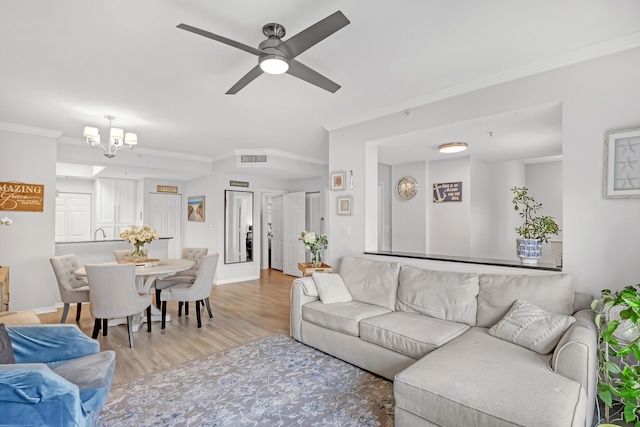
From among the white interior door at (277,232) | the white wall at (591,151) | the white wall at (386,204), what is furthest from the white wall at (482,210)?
the white interior door at (277,232)

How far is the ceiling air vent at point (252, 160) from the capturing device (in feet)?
19.2

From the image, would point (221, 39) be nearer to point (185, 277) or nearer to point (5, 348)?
point (5, 348)

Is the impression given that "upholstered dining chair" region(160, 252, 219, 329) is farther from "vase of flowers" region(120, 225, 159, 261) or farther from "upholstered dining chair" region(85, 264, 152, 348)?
"vase of flowers" region(120, 225, 159, 261)

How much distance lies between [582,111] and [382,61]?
5.12 ft

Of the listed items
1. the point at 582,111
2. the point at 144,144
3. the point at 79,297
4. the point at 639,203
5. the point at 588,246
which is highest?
the point at 144,144

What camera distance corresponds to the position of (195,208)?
730 cm

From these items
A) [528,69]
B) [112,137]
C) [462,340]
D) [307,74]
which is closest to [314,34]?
[307,74]

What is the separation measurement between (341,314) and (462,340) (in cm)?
107

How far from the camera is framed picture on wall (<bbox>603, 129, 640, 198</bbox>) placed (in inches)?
88.4

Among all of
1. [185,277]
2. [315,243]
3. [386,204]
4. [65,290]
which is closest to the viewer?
[65,290]

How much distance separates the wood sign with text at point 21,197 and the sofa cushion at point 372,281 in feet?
14.2

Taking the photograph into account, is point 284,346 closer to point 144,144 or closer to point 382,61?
point 382,61

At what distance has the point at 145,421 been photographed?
2.13 meters

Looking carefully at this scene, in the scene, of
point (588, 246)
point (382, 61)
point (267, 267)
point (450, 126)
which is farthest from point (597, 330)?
point (267, 267)
